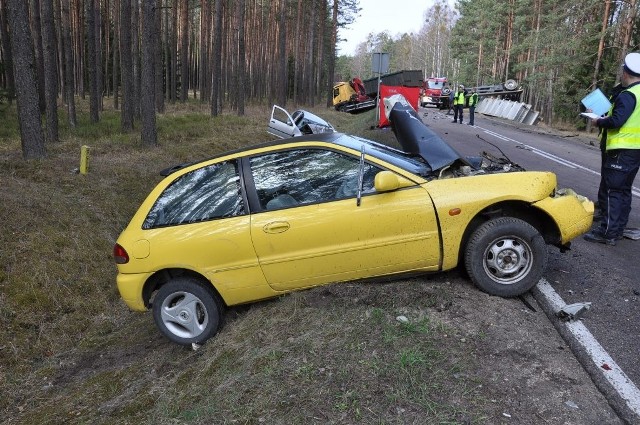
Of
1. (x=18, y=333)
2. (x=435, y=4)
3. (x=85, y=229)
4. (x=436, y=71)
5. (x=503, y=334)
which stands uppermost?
(x=435, y=4)

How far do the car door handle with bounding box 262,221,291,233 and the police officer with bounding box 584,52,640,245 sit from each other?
3738mm

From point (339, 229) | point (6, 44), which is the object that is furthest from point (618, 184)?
point (6, 44)

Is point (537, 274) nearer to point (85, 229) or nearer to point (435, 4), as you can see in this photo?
point (85, 229)

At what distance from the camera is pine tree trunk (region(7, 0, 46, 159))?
8.77m

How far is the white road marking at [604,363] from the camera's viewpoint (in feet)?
9.39

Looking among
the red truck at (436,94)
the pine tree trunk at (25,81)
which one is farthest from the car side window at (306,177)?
the red truck at (436,94)

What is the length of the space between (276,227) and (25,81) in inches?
298

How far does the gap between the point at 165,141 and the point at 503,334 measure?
12.1m

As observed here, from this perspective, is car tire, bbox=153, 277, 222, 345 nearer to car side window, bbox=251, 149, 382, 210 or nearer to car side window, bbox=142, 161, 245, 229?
car side window, bbox=142, 161, 245, 229

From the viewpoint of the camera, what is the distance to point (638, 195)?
814 cm

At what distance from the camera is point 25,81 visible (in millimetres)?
9039

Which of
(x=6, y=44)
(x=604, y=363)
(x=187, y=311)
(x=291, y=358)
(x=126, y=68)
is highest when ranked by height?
(x=6, y=44)

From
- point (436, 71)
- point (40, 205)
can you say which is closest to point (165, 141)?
point (40, 205)

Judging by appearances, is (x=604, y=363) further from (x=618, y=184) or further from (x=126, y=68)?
(x=126, y=68)
